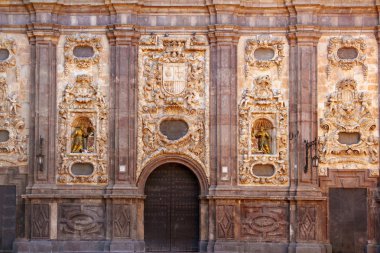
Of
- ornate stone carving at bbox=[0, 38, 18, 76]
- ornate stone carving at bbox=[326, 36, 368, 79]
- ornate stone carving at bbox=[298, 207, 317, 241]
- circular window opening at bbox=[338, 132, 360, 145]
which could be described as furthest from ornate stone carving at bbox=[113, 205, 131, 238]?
ornate stone carving at bbox=[326, 36, 368, 79]

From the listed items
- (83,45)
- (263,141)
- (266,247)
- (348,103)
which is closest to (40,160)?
(83,45)

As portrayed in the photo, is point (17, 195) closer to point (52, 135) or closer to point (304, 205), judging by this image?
point (52, 135)

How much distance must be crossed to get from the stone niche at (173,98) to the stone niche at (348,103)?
4.13 m

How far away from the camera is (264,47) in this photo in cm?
3234

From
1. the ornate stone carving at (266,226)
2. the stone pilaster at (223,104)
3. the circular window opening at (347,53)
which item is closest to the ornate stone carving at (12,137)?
the stone pilaster at (223,104)

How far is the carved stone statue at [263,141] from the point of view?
3219 cm

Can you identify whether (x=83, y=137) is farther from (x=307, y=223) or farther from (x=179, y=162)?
(x=307, y=223)

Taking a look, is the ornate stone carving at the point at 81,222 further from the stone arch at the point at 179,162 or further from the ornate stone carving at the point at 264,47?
the ornate stone carving at the point at 264,47

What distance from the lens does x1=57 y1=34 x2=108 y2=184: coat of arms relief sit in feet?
105

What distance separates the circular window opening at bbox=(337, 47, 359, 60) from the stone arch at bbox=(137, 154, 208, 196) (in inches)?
251

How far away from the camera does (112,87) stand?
32.2m

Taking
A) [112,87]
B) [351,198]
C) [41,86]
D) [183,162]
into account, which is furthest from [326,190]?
[41,86]

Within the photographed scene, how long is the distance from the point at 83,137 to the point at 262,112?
20.9 feet

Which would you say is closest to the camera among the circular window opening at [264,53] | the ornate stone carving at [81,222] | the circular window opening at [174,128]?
the ornate stone carving at [81,222]
